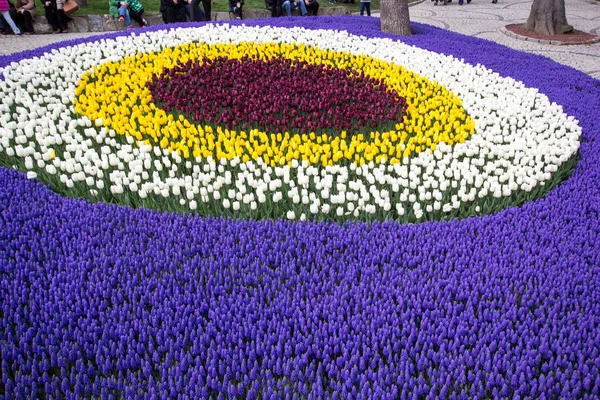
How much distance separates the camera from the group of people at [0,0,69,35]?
13398 mm

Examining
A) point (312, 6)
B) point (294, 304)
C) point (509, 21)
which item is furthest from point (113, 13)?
point (294, 304)

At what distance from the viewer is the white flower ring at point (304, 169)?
3.82 m

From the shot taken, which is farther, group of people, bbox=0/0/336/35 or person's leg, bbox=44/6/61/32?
person's leg, bbox=44/6/61/32

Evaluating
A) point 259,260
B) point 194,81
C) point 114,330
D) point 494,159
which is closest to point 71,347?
point 114,330

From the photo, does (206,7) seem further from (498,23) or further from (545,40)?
(498,23)

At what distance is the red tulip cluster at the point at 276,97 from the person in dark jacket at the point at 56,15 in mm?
8605

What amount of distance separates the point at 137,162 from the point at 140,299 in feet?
5.68

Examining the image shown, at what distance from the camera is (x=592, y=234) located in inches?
136

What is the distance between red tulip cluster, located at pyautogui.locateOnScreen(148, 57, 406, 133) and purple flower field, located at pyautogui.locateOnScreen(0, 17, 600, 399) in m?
1.96

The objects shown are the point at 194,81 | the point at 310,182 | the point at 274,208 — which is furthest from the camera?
the point at 194,81

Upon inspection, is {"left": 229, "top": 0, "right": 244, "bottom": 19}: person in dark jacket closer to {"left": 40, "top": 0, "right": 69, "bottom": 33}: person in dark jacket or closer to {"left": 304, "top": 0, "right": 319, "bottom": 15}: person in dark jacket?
{"left": 304, "top": 0, "right": 319, "bottom": 15}: person in dark jacket

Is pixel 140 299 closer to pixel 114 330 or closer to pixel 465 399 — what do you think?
pixel 114 330

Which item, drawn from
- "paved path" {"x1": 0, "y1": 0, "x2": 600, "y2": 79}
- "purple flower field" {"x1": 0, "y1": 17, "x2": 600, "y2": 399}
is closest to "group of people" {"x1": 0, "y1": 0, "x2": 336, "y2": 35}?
"paved path" {"x1": 0, "y1": 0, "x2": 600, "y2": 79}

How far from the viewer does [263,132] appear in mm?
5008
